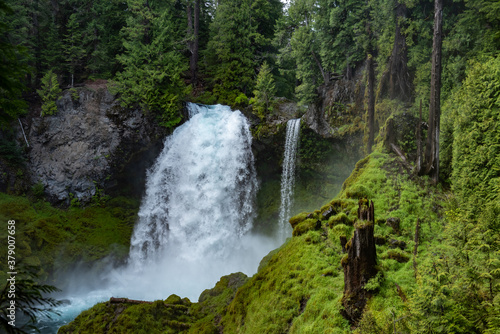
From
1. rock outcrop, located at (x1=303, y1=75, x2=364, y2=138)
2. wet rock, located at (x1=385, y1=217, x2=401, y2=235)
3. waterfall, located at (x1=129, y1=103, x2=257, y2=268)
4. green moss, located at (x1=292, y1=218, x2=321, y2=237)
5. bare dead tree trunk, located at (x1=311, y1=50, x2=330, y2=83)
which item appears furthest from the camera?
bare dead tree trunk, located at (x1=311, y1=50, x2=330, y2=83)

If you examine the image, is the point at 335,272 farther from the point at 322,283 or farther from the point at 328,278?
the point at 322,283

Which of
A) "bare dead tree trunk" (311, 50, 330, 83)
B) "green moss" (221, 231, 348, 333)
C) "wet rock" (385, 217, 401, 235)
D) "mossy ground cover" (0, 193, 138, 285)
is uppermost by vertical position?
"bare dead tree trunk" (311, 50, 330, 83)

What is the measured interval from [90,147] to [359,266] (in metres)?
18.4

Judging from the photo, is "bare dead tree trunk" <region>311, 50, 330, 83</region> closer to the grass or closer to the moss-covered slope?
the grass

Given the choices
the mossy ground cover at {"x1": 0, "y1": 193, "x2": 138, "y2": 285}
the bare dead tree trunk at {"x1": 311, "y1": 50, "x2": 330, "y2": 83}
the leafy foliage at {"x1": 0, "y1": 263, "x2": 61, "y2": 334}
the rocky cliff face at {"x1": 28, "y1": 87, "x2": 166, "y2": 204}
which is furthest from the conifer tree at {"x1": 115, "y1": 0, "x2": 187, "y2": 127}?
the leafy foliage at {"x1": 0, "y1": 263, "x2": 61, "y2": 334}

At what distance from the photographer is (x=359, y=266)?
5.18 m

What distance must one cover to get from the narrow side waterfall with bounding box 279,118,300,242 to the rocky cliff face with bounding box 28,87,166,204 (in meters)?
8.35

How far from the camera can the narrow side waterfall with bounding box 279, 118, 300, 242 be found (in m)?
18.2

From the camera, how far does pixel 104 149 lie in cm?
1844

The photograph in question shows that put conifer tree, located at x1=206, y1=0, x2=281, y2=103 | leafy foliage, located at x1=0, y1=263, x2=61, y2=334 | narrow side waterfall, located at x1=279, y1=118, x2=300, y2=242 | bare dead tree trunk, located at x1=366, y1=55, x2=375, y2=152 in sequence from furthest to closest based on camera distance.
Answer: conifer tree, located at x1=206, y1=0, x2=281, y2=103
narrow side waterfall, located at x1=279, y1=118, x2=300, y2=242
bare dead tree trunk, located at x1=366, y1=55, x2=375, y2=152
leafy foliage, located at x1=0, y1=263, x2=61, y2=334

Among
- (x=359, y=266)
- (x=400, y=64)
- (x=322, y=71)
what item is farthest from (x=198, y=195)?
(x=359, y=266)

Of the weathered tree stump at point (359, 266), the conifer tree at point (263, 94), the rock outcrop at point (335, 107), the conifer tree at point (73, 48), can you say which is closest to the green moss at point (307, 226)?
the weathered tree stump at point (359, 266)

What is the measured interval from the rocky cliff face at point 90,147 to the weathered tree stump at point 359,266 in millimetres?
16225

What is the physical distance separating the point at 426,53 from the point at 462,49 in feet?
6.69
